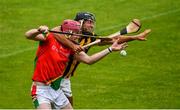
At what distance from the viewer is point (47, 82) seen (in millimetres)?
15555

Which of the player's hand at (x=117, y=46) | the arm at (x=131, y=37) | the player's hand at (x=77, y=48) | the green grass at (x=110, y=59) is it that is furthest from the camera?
the green grass at (x=110, y=59)

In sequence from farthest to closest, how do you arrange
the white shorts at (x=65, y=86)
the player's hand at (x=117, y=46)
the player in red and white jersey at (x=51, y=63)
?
the white shorts at (x=65, y=86) → the player in red and white jersey at (x=51, y=63) → the player's hand at (x=117, y=46)

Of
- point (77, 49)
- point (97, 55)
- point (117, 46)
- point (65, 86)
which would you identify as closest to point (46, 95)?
point (77, 49)

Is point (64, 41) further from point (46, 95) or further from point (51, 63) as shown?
point (46, 95)

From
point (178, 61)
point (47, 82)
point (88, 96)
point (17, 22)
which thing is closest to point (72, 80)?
point (88, 96)

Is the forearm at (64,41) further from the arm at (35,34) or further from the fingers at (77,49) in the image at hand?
the arm at (35,34)

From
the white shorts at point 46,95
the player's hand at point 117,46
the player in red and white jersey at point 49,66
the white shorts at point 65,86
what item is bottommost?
the white shorts at point 65,86

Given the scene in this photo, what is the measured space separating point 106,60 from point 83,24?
304 inches

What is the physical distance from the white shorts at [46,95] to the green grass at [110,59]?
14.8 ft

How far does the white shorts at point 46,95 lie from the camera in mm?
15555

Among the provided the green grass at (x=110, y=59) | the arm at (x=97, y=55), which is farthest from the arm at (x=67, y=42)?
the green grass at (x=110, y=59)

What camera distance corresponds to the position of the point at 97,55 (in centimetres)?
1539

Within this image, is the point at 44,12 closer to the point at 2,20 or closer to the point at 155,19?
the point at 2,20

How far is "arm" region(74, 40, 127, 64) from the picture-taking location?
1507 centimetres
